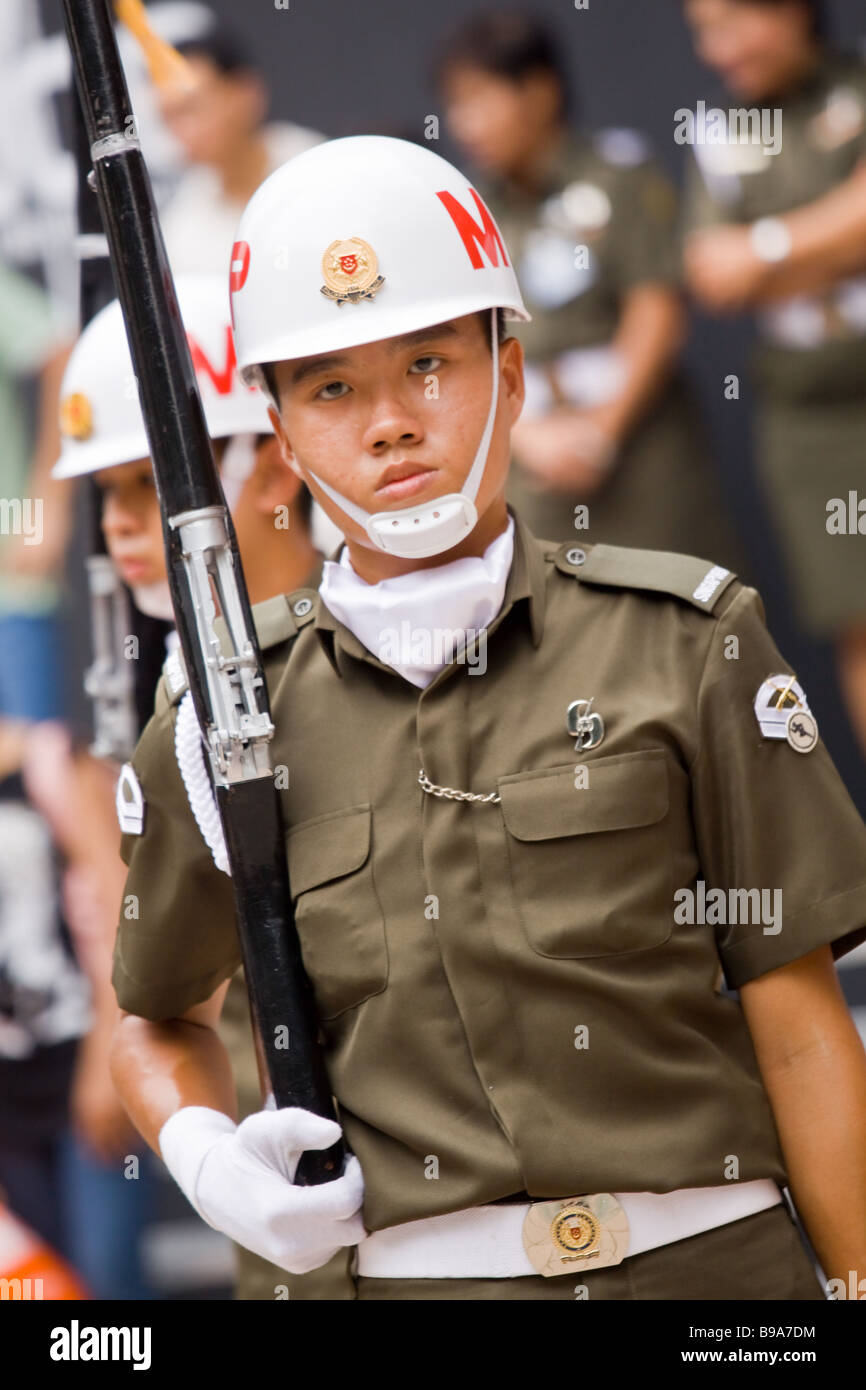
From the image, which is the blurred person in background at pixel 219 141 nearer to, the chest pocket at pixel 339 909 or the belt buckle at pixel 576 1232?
the chest pocket at pixel 339 909

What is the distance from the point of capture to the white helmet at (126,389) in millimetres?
2549

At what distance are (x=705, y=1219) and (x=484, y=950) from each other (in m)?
0.32

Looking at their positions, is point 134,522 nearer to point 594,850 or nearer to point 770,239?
point 594,850

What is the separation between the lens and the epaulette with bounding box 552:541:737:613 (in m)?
1.75

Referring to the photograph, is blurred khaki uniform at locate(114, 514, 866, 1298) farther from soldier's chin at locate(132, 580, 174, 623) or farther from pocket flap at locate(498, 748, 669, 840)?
soldier's chin at locate(132, 580, 174, 623)

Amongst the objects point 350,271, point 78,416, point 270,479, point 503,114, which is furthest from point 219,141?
point 350,271

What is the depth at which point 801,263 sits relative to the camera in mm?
3627

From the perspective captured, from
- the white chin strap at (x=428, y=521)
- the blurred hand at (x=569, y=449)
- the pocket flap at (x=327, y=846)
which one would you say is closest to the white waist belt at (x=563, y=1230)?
the pocket flap at (x=327, y=846)

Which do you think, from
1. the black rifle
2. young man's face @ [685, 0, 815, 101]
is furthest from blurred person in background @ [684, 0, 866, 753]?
the black rifle

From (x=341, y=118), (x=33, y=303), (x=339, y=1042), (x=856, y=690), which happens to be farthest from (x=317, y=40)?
(x=339, y=1042)

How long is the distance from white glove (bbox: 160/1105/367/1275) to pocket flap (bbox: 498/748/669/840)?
0.34m

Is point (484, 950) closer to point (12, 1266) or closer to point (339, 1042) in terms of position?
point (339, 1042)

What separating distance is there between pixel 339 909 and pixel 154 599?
98 centimetres

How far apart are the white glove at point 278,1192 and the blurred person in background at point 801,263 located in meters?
2.25
